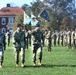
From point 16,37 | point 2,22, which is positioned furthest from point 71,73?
point 2,22

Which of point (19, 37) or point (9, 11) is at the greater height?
point (9, 11)

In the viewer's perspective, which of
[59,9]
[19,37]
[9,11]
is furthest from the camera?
[9,11]

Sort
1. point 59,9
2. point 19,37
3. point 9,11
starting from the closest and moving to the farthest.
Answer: point 19,37 → point 59,9 → point 9,11

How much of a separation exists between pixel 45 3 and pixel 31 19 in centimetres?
7036

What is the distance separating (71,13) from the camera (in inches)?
3962

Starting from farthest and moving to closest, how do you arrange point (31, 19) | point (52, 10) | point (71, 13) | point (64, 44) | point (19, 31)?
1. point (71, 13)
2. point (52, 10)
3. point (64, 44)
4. point (31, 19)
5. point (19, 31)

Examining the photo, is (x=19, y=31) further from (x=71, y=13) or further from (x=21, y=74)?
(x=71, y=13)

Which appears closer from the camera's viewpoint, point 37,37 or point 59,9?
point 37,37

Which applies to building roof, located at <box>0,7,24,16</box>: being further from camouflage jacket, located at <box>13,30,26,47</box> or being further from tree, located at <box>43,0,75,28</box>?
camouflage jacket, located at <box>13,30,26,47</box>

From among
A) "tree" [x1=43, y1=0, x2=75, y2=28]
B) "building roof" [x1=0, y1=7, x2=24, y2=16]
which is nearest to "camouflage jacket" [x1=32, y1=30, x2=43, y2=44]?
"tree" [x1=43, y1=0, x2=75, y2=28]

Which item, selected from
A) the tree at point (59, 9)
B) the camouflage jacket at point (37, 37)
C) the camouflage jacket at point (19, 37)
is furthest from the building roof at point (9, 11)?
the camouflage jacket at point (19, 37)

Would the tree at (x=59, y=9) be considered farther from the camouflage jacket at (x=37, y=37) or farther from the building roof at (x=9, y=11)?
the camouflage jacket at (x=37, y=37)

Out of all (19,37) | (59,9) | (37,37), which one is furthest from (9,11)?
(19,37)

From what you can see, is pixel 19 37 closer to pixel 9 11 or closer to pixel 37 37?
pixel 37 37
